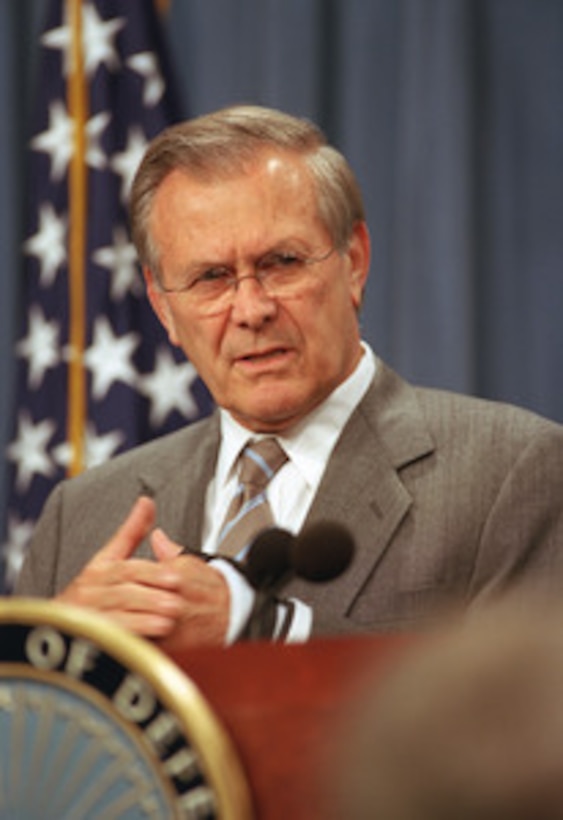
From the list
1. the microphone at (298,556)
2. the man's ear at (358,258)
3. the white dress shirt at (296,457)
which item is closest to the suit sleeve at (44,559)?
the white dress shirt at (296,457)

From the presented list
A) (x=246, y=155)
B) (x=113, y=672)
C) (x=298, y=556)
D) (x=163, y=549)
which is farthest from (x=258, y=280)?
(x=113, y=672)

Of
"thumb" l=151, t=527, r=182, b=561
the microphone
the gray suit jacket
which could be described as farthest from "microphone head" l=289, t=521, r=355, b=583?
the gray suit jacket

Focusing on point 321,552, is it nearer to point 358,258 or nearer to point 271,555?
point 271,555

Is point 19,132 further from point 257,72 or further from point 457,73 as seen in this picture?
point 457,73

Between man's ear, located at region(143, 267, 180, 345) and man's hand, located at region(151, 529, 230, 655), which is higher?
man's hand, located at region(151, 529, 230, 655)

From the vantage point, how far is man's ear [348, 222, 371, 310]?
2.42m

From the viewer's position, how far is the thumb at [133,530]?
58.8 inches

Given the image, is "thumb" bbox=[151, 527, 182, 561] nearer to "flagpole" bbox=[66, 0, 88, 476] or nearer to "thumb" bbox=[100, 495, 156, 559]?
"thumb" bbox=[100, 495, 156, 559]

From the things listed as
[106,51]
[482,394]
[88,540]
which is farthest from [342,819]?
[106,51]

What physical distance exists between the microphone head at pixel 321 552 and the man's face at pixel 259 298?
1018mm

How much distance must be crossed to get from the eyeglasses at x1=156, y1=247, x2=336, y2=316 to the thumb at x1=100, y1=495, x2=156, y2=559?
82 centimetres

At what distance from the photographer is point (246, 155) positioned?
2.27 m

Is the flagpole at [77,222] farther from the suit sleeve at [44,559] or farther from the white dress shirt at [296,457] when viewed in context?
the white dress shirt at [296,457]

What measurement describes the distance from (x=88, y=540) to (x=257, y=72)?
209cm
